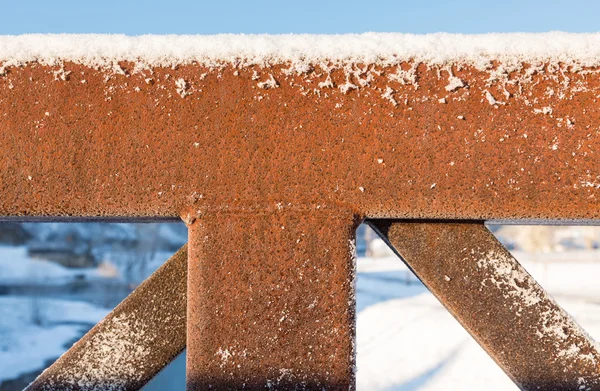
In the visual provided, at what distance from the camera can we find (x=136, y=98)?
912 mm

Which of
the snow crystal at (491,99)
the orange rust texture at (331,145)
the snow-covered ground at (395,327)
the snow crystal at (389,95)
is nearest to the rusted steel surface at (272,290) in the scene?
the orange rust texture at (331,145)

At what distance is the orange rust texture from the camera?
0.90 metres

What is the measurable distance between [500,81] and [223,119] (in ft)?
1.64

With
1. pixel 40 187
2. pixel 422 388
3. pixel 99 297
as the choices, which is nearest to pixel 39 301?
pixel 99 297

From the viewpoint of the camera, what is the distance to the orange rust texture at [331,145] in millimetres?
897

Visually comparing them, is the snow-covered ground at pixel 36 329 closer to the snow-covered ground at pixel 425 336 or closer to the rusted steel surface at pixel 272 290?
the snow-covered ground at pixel 425 336

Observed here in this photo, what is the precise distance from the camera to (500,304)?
0.90 metres

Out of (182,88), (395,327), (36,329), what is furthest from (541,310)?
(36,329)

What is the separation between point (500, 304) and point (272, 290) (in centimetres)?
41

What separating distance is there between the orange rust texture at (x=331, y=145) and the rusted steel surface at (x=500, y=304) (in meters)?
0.06

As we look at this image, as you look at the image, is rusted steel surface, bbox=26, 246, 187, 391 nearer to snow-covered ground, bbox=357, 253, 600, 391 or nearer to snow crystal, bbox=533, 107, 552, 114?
snow crystal, bbox=533, 107, 552, 114

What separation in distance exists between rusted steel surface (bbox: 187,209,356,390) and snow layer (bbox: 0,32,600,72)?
0.93ft

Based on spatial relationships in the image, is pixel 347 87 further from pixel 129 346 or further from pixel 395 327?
pixel 395 327

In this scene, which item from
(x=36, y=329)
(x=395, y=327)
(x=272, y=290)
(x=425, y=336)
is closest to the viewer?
(x=272, y=290)
